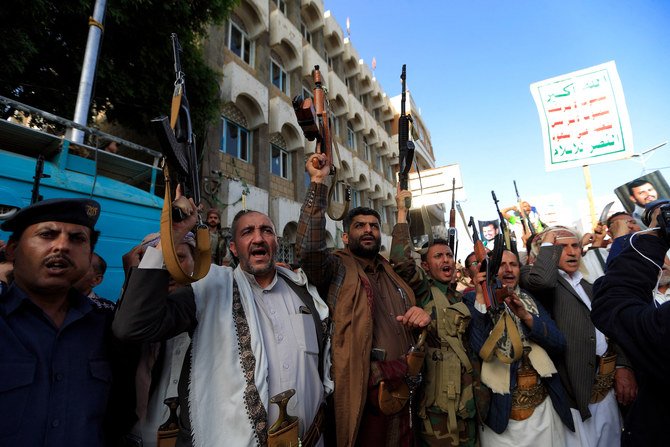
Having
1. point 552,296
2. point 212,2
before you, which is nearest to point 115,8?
point 212,2

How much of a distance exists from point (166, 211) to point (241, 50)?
38.5 feet

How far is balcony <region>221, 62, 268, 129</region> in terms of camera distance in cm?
984

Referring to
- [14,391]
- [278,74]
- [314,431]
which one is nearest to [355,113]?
[278,74]

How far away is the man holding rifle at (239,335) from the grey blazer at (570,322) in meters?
1.87

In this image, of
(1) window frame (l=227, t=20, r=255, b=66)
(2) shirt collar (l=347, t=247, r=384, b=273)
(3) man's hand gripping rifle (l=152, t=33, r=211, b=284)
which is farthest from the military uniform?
(1) window frame (l=227, t=20, r=255, b=66)

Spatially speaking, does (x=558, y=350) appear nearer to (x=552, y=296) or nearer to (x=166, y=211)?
(x=552, y=296)

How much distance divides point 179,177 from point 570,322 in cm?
294

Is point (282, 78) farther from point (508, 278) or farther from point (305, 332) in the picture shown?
point (305, 332)

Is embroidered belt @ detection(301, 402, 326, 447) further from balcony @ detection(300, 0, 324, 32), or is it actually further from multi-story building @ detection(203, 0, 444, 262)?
balcony @ detection(300, 0, 324, 32)

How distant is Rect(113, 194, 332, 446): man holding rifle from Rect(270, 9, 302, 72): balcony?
12.2 metres

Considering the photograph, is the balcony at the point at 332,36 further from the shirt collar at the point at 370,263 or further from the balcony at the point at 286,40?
the shirt collar at the point at 370,263

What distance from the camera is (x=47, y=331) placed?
4.37 ft

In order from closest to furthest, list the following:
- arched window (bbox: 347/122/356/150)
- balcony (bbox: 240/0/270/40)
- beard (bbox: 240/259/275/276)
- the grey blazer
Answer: beard (bbox: 240/259/275/276) → the grey blazer → balcony (bbox: 240/0/270/40) → arched window (bbox: 347/122/356/150)

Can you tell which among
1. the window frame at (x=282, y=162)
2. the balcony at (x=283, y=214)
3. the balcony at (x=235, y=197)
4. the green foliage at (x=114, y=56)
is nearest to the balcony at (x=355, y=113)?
the window frame at (x=282, y=162)
